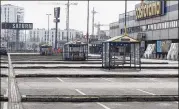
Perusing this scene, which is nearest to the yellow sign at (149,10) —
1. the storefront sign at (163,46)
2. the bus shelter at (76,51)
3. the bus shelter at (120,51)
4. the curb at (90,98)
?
the storefront sign at (163,46)

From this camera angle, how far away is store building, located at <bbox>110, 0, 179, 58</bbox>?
Result: 214 ft

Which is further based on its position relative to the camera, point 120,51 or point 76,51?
point 76,51

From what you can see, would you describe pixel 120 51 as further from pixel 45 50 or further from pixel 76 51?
pixel 45 50

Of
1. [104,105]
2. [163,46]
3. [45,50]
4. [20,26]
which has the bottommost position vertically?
[104,105]

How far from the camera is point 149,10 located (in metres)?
73.6

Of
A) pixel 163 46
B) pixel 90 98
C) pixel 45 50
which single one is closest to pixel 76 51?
pixel 163 46

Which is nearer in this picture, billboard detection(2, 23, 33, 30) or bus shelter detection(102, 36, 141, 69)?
bus shelter detection(102, 36, 141, 69)

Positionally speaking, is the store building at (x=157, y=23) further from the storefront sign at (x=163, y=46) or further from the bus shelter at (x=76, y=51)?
the bus shelter at (x=76, y=51)

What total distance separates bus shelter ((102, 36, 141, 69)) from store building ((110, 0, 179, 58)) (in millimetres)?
31807

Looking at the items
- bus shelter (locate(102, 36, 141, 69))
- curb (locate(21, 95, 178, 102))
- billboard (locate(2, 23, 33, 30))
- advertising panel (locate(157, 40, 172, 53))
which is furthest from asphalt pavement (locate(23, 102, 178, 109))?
billboard (locate(2, 23, 33, 30))

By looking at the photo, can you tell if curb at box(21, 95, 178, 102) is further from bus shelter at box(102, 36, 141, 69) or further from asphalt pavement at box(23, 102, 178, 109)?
bus shelter at box(102, 36, 141, 69)

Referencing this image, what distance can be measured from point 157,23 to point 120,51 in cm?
3919

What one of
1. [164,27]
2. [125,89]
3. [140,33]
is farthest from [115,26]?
[125,89]

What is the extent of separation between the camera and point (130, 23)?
285 ft
